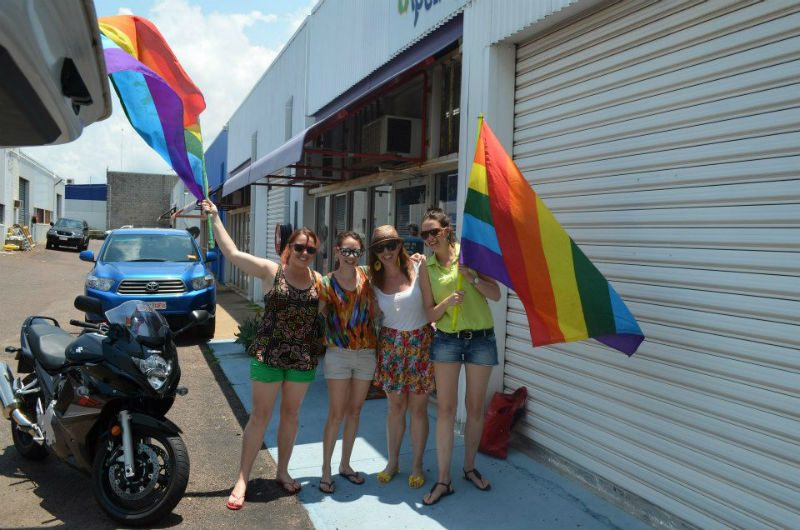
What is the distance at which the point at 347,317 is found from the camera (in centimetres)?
396

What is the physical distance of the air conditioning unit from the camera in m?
7.76

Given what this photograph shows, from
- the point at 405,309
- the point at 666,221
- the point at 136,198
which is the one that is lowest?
the point at 405,309

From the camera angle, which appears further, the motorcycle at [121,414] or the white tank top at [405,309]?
the white tank top at [405,309]

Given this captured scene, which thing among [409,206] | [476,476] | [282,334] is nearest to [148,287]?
[409,206]

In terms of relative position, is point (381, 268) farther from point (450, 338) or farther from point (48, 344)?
point (48, 344)

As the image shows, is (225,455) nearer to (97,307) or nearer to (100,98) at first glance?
(97,307)

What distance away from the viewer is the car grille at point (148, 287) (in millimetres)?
9078

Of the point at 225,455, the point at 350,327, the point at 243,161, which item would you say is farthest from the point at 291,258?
the point at 243,161

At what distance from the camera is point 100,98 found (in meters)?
2.10

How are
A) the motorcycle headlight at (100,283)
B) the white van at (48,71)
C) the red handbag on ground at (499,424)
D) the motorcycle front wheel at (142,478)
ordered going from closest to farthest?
the white van at (48,71) < the motorcycle front wheel at (142,478) < the red handbag on ground at (499,424) < the motorcycle headlight at (100,283)

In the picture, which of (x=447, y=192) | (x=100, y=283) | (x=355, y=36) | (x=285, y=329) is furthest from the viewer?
(x=100, y=283)

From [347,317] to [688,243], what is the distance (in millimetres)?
2131

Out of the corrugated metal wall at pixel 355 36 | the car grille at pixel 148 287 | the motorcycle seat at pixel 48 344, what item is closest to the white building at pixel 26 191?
the car grille at pixel 148 287

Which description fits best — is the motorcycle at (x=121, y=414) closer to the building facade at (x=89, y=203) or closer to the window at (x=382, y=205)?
the window at (x=382, y=205)
